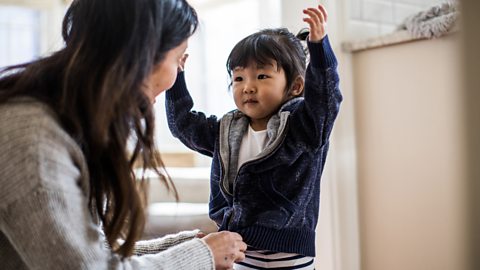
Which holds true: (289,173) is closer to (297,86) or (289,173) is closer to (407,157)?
(297,86)

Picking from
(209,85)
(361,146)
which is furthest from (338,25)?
(209,85)

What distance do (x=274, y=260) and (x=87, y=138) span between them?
1.66ft

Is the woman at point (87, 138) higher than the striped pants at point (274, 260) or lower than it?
higher

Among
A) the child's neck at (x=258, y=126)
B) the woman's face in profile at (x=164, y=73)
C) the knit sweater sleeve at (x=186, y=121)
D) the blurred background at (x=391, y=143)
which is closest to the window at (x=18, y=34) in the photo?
the blurred background at (x=391, y=143)

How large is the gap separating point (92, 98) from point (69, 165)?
10cm

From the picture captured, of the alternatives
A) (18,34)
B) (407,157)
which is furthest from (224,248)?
(18,34)

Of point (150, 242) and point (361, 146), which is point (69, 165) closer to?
point (150, 242)

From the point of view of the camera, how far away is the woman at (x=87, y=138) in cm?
69

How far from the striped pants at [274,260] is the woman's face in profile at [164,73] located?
422 millimetres

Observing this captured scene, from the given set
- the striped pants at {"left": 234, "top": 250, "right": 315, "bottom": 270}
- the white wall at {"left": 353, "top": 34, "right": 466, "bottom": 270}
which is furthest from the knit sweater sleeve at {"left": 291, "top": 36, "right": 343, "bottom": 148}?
the white wall at {"left": 353, "top": 34, "right": 466, "bottom": 270}

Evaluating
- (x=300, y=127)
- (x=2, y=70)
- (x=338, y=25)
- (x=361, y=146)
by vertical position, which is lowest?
(x=361, y=146)

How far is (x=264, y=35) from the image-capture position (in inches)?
44.8

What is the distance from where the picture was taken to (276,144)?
1069 millimetres

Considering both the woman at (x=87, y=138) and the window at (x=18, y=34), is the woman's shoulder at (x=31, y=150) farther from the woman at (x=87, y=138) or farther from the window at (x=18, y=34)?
the window at (x=18, y=34)
